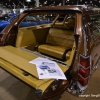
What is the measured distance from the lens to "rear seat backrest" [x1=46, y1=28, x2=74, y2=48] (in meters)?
2.38

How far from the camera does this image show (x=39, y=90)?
1.06 metres

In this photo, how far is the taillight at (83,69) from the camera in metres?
1.30

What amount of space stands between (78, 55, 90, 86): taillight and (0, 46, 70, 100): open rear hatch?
6.4 inches

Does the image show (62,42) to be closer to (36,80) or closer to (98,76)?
(98,76)

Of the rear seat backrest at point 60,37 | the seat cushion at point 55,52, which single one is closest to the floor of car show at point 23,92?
the seat cushion at point 55,52

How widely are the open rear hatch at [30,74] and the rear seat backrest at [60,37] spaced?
39.5 inches

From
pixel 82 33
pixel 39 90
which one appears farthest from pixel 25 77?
pixel 82 33

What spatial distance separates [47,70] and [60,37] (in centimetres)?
130

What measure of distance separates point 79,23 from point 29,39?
1277 mm

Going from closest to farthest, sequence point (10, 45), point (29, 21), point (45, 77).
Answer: point (45, 77) → point (10, 45) → point (29, 21)

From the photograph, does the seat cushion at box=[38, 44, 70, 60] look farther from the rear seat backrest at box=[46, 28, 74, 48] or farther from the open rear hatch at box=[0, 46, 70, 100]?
the open rear hatch at box=[0, 46, 70, 100]

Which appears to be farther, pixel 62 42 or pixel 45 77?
pixel 62 42

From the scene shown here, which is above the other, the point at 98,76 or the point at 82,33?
the point at 82,33

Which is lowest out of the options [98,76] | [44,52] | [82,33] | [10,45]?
[98,76]
